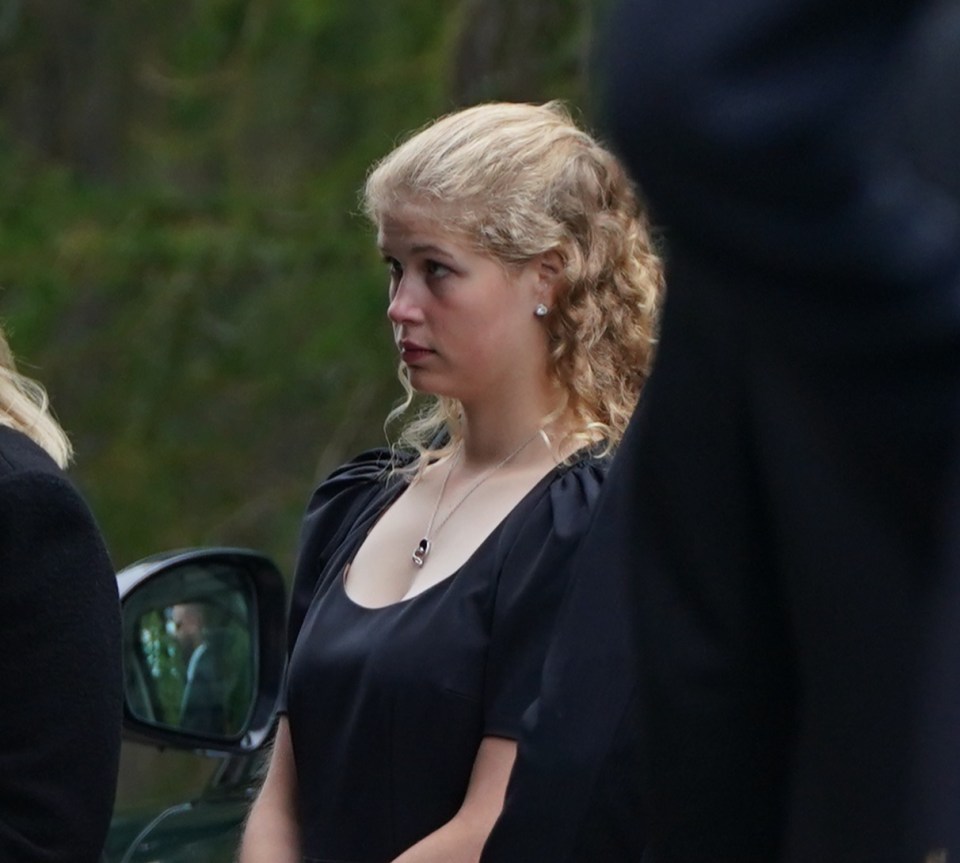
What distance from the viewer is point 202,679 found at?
3.55 m

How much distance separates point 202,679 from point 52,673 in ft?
2.95

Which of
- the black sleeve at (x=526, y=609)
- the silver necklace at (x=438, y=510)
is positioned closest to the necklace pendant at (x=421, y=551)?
the silver necklace at (x=438, y=510)

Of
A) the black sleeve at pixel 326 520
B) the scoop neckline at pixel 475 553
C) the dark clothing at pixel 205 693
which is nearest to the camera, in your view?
the scoop neckline at pixel 475 553

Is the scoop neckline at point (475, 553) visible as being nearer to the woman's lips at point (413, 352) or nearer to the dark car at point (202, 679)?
the woman's lips at point (413, 352)

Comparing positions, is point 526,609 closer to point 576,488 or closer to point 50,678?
point 576,488

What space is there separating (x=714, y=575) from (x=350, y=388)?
28.3 ft

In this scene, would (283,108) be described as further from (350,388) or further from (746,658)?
(746,658)

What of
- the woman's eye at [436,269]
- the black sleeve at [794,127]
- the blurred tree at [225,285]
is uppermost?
the black sleeve at [794,127]

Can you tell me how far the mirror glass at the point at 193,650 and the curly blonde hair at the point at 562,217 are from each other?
2.79 feet

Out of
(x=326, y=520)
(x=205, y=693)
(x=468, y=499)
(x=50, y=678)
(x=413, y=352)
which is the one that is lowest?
(x=205, y=693)

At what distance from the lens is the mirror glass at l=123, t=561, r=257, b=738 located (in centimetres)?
344

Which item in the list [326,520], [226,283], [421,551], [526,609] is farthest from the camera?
[226,283]

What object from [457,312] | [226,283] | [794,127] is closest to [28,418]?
[457,312]

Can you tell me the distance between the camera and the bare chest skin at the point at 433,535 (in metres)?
2.87
